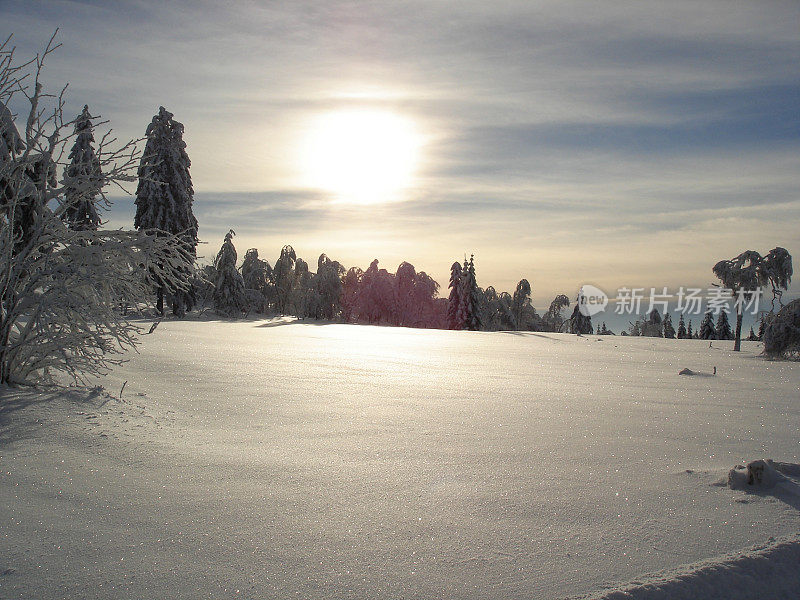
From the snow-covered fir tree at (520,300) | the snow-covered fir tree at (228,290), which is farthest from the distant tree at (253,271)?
the snow-covered fir tree at (520,300)

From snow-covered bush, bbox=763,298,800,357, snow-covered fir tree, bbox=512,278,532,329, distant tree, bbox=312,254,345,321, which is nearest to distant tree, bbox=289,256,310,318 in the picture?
distant tree, bbox=312,254,345,321

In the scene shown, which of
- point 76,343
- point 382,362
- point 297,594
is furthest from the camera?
point 382,362

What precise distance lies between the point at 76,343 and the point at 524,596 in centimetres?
422

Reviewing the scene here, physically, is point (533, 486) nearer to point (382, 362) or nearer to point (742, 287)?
point (382, 362)

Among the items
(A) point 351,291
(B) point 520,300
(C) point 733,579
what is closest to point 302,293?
(A) point 351,291

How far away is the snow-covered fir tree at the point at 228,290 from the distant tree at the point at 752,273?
67.2ft

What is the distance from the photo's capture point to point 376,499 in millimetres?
2910

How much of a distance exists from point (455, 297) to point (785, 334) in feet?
87.4

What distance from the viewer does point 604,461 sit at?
146 inches

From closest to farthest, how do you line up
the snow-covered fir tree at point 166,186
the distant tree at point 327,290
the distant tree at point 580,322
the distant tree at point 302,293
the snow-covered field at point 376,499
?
the snow-covered field at point 376,499 < the snow-covered fir tree at point 166,186 < the distant tree at point 302,293 < the distant tree at point 327,290 < the distant tree at point 580,322

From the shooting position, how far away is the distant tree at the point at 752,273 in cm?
1844

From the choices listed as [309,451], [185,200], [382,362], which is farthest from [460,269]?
[309,451]

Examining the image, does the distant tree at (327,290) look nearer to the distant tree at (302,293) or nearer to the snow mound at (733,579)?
the distant tree at (302,293)

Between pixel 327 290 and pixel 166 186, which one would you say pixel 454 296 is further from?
pixel 166 186
